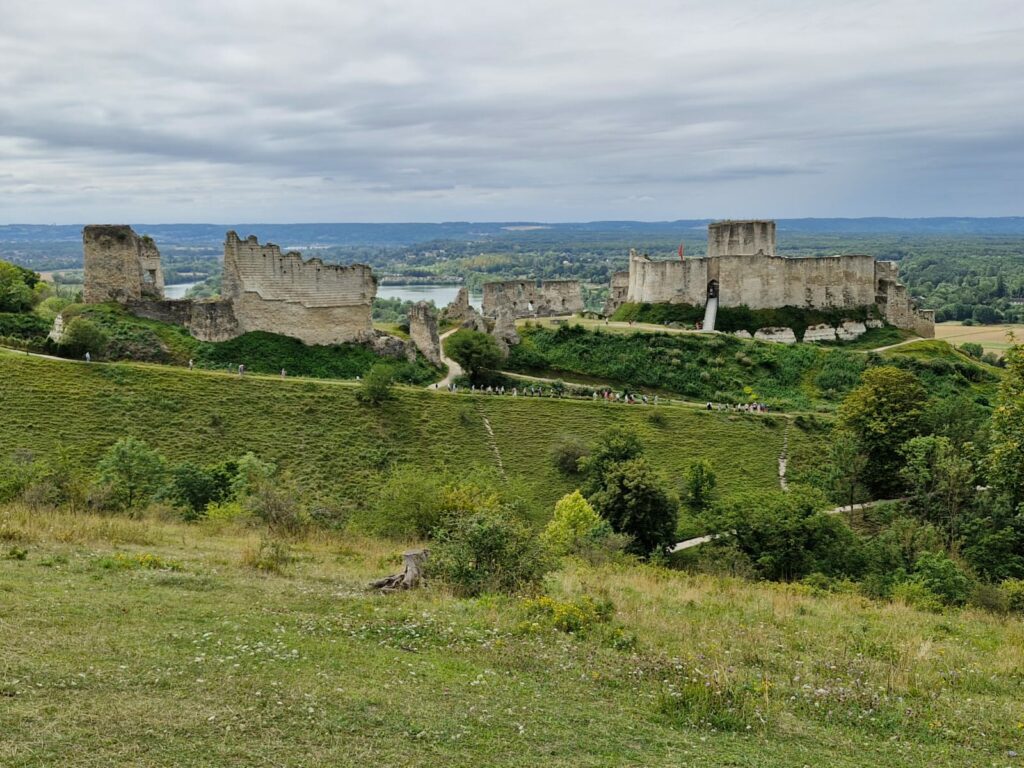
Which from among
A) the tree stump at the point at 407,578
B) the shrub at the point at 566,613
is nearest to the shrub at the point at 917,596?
the shrub at the point at 566,613

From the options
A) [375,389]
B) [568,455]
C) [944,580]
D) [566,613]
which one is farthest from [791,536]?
[375,389]

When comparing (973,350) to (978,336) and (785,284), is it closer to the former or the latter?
(785,284)

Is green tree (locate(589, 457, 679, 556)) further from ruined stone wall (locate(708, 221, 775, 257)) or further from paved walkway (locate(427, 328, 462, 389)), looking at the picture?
ruined stone wall (locate(708, 221, 775, 257))

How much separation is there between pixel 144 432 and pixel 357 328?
65.3ft

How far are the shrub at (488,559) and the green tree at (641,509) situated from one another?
56.3ft

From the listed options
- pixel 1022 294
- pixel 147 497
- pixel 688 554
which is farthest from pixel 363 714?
pixel 1022 294

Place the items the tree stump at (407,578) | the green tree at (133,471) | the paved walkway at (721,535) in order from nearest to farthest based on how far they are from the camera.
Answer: the tree stump at (407,578) < the green tree at (133,471) < the paved walkway at (721,535)

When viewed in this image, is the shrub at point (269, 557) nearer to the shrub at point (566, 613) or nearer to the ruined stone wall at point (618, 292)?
the shrub at point (566, 613)

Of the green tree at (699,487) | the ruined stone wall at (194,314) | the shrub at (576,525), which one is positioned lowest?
the green tree at (699,487)

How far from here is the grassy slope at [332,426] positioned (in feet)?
120

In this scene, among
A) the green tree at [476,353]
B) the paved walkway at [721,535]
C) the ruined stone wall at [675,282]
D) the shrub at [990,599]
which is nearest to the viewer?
the shrub at [990,599]

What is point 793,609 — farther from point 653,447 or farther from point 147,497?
point 653,447

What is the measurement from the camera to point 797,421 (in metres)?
48.2

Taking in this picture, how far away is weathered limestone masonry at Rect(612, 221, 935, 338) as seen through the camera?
228 feet
